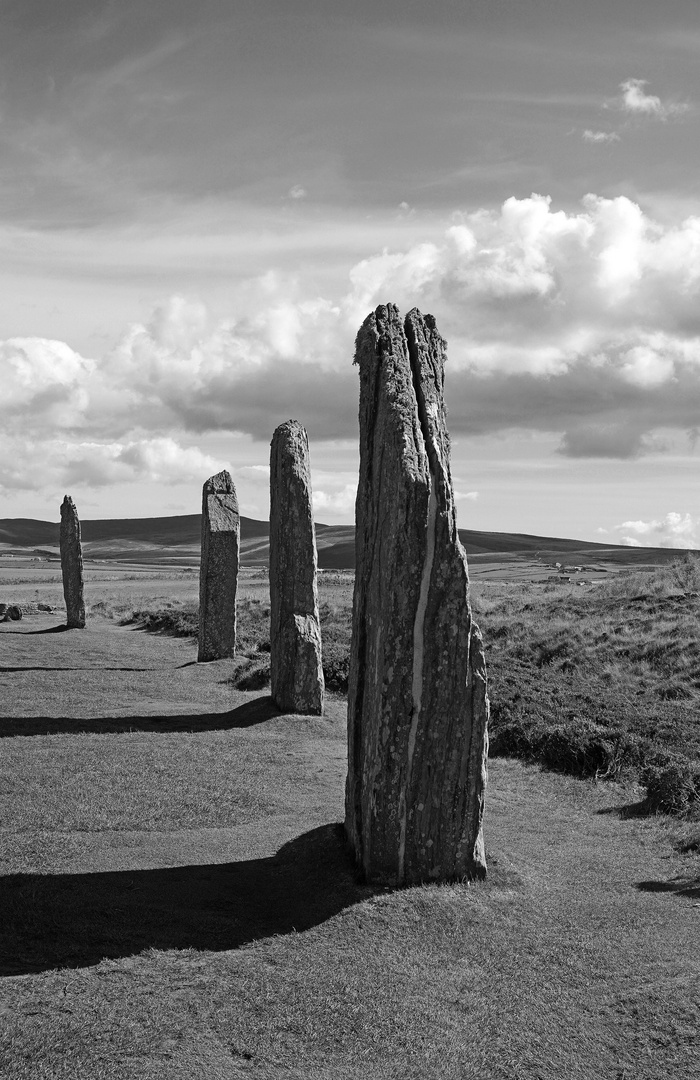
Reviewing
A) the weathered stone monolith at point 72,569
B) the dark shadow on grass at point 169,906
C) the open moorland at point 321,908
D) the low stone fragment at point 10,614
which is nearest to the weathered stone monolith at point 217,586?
the open moorland at point 321,908

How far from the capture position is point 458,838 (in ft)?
30.0

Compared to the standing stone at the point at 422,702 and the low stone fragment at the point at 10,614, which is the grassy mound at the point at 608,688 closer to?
the standing stone at the point at 422,702

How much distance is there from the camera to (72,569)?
32219 mm

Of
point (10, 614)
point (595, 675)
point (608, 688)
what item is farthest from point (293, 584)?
point (10, 614)

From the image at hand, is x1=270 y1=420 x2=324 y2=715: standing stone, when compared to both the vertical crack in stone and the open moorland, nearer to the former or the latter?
the open moorland

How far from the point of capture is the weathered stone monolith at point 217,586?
2494cm

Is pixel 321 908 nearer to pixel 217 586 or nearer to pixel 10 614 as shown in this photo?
pixel 217 586

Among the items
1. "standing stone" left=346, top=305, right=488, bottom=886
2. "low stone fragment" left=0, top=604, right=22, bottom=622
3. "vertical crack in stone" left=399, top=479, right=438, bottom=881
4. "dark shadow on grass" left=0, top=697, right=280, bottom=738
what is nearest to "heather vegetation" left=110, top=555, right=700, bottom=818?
"dark shadow on grass" left=0, top=697, right=280, bottom=738

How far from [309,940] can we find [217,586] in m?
17.9

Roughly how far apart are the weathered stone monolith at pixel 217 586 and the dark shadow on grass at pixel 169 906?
15.2 m

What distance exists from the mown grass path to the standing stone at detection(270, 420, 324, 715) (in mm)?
4369

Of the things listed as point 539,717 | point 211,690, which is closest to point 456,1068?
point 539,717

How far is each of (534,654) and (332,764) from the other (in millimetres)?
9287

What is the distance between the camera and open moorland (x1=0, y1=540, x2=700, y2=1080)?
20.9 ft
